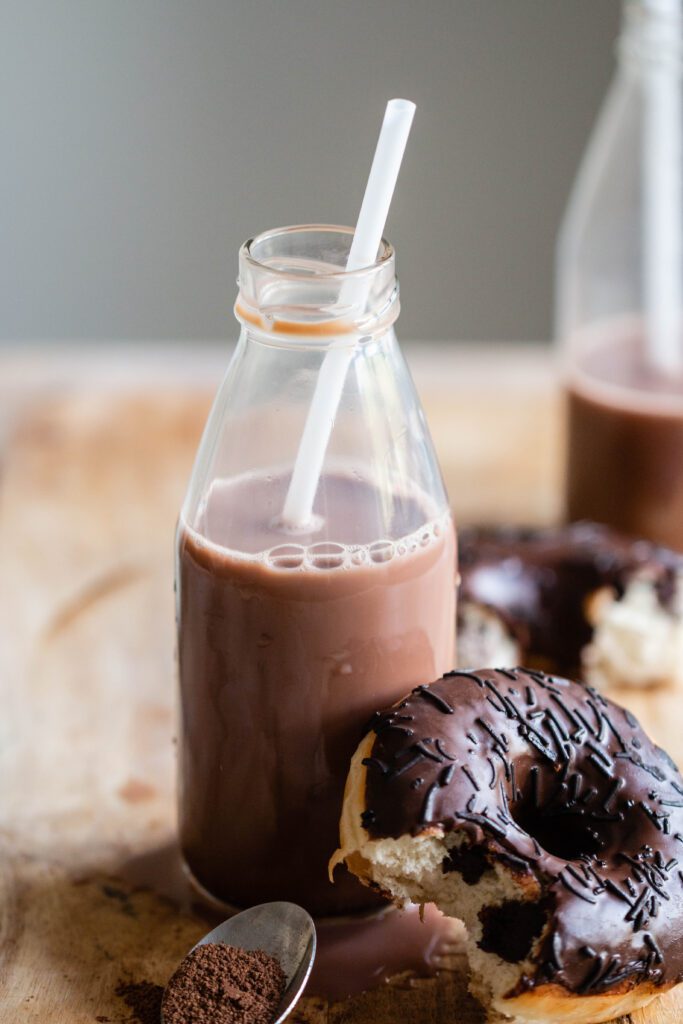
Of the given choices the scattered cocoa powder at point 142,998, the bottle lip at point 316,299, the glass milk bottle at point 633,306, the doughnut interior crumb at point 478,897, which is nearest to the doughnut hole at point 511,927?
the doughnut interior crumb at point 478,897

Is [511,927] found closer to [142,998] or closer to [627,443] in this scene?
[142,998]

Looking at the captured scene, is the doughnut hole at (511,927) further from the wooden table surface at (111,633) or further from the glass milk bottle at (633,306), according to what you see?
the glass milk bottle at (633,306)

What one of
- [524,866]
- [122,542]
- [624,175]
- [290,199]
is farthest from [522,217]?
[524,866]

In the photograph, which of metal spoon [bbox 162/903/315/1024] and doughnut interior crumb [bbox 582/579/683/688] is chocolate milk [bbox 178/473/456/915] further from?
doughnut interior crumb [bbox 582/579/683/688]

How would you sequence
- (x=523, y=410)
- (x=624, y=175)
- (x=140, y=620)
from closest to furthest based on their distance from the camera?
(x=140, y=620)
(x=624, y=175)
(x=523, y=410)

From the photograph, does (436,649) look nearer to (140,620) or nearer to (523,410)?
(140,620)

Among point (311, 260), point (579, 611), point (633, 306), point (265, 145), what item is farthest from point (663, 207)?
point (265, 145)
